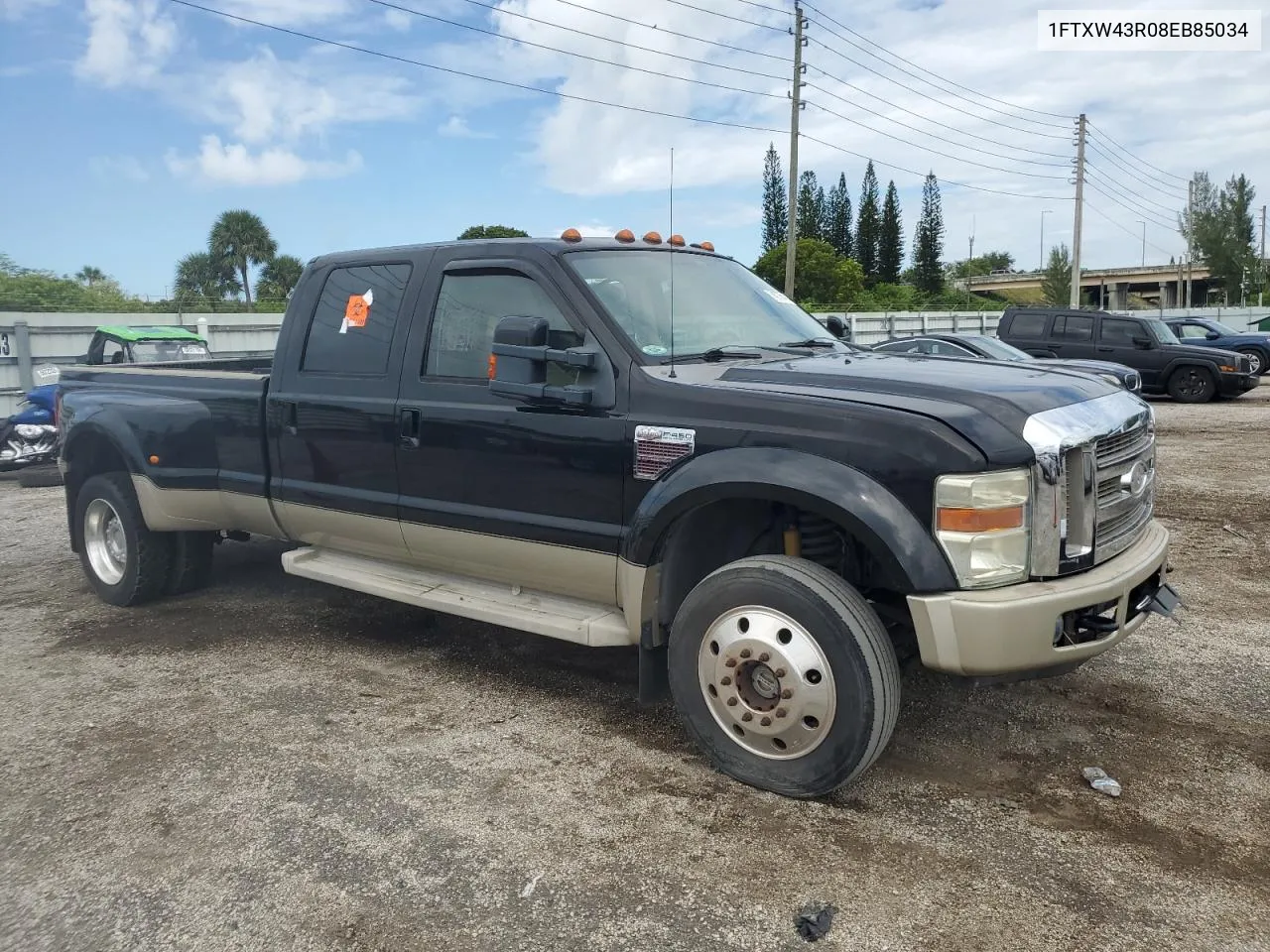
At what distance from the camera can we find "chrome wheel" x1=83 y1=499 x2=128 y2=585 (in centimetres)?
597

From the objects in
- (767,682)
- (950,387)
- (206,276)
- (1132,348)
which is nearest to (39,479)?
(767,682)

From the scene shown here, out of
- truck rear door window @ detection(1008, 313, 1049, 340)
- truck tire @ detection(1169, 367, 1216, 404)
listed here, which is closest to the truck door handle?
truck rear door window @ detection(1008, 313, 1049, 340)

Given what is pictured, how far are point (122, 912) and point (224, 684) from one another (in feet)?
6.15

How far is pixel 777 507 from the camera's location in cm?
377

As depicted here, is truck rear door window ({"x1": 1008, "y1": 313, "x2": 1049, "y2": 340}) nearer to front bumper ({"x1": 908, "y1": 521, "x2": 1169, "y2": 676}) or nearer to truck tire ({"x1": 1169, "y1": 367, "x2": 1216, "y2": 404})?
truck tire ({"x1": 1169, "y1": 367, "x2": 1216, "y2": 404})

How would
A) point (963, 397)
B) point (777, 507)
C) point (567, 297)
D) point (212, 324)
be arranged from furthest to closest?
1. point (212, 324)
2. point (567, 297)
3. point (777, 507)
4. point (963, 397)

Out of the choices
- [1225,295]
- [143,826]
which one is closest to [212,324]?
[143,826]

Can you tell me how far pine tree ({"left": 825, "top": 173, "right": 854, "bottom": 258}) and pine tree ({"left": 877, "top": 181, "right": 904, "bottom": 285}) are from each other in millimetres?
3519

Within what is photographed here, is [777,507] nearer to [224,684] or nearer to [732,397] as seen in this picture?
[732,397]

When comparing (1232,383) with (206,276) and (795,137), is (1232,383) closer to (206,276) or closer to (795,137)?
(795,137)

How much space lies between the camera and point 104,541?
6.09 m

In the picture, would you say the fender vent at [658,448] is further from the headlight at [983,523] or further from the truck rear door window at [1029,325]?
Answer: the truck rear door window at [1029,325]

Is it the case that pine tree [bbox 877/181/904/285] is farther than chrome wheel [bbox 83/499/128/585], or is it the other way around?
pine tree [bbox 877/181/904/285]

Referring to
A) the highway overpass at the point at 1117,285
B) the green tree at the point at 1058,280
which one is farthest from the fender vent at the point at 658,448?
the highway overpass at the point at 1117,285
